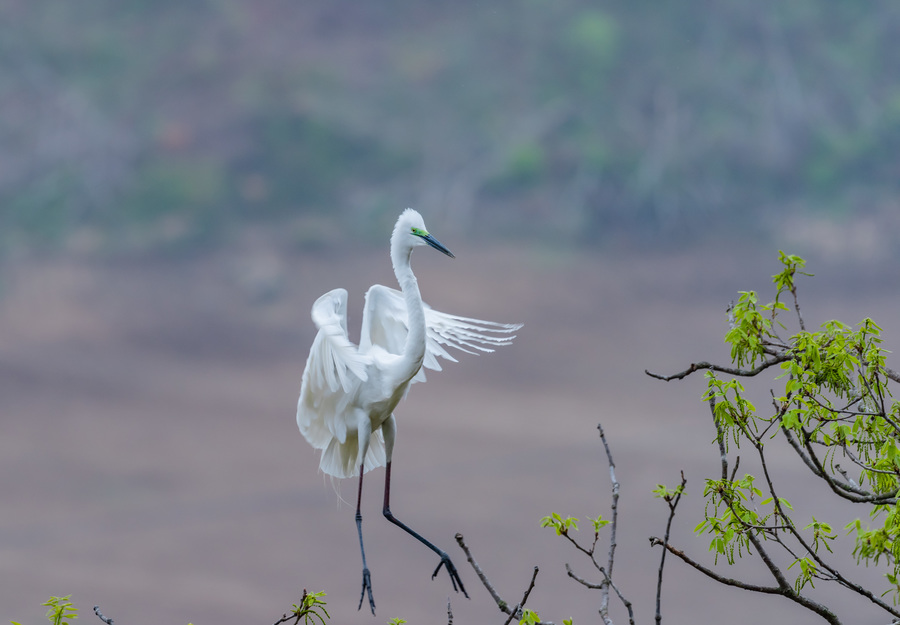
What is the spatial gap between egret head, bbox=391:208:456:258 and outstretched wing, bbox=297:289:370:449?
30cm

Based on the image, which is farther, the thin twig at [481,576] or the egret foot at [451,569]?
the egret foot at [451,569]

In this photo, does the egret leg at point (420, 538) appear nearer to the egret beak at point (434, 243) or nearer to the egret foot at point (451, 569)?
the egret foot at point (451, 569)

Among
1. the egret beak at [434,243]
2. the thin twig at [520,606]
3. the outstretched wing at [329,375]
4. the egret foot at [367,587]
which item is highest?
the egret beak at [434,243]

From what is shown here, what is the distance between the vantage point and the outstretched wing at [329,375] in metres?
3.55

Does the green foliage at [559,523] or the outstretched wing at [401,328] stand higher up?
the outstretched wing at [401,328]

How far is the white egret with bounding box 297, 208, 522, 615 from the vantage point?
11.8 feet

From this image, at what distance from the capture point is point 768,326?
103 inches

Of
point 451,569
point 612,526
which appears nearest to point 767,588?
point 612,526

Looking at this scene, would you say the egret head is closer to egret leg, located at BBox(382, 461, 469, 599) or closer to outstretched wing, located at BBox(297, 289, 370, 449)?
outstretched wing, located at BBox(297, 289, 370, 449)

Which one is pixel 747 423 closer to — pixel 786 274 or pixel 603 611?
pixel 786 274

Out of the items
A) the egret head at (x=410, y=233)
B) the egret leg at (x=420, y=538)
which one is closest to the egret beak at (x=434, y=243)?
the egret head at (x=410, y=233)

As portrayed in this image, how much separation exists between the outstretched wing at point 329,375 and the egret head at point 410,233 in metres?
0.30

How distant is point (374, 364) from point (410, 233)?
54cm

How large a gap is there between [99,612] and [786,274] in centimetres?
212
